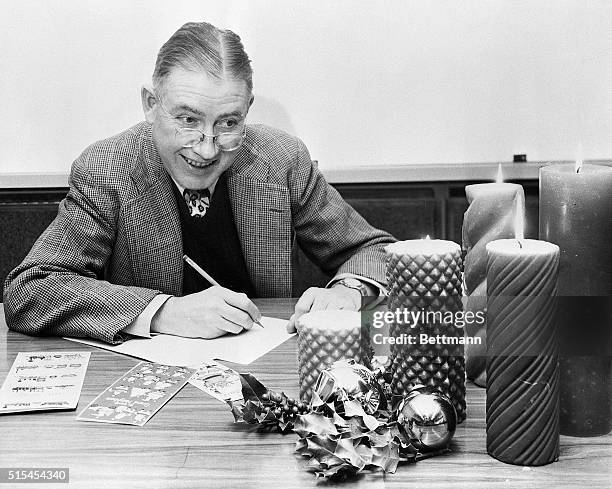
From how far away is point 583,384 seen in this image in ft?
3.38

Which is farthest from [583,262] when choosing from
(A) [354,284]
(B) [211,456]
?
(A) [354,284]

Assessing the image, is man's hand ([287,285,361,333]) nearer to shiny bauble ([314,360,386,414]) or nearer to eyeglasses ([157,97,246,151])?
eyeglasses ([157,97,246,151])

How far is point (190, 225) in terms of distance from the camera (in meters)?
2.12

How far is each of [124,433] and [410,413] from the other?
0.39 m

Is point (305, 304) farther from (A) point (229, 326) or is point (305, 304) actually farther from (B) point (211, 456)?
(B) point (211, 456)

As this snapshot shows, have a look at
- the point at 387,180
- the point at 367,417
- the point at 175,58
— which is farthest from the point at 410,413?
the point at 387,180

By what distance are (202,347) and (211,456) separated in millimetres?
453

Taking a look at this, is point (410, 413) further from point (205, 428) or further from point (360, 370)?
point (205, 428)

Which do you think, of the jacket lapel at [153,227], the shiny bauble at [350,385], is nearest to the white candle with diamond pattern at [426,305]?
the shiny bauble at [350,385]

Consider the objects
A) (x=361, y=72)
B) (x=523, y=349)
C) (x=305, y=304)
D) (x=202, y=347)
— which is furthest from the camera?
(x=361, y=72)

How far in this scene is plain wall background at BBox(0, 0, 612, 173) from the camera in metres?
2.50

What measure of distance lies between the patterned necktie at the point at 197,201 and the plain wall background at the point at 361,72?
578 millimetres

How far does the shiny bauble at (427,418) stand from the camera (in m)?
1.01

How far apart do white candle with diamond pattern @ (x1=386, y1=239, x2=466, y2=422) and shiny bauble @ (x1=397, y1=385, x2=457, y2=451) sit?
0.06m
